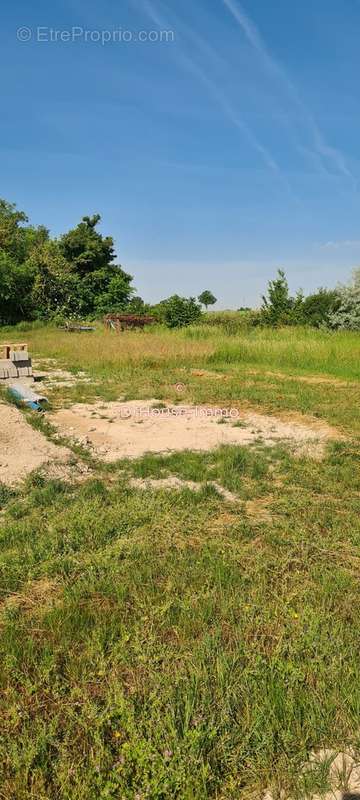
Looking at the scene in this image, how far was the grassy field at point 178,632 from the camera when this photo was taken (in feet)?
5.04

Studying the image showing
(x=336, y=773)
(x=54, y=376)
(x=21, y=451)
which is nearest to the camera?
(x=336, y=773)

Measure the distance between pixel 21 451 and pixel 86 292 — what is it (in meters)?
24.7

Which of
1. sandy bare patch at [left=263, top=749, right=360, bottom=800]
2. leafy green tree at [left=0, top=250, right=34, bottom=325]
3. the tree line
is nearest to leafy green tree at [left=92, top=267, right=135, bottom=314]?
the tree line

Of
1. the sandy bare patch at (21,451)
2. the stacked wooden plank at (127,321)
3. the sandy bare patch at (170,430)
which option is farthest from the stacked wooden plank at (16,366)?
the stacked wooden plank at (127,321)

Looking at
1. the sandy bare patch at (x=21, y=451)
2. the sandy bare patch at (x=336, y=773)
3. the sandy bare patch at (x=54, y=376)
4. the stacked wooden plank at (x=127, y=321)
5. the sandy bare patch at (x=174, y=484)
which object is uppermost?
the stacked wooden plank at (x=127, y=321)

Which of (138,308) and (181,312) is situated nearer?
(181,312)

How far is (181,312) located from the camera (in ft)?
77.3

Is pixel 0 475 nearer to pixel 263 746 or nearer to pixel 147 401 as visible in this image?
pixel 263 746

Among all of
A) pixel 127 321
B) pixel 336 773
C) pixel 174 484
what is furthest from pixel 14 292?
pixel 336 773

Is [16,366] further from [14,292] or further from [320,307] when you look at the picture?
[14,292]

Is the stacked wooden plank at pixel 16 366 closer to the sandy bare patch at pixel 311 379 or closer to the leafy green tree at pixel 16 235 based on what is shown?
the sandy bare patch at pixel 311 379

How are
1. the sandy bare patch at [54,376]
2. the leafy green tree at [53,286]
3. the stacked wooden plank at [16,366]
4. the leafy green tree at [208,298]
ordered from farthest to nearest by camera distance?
the leafy green tree at [208,298] < the leafy green tree at [53,286] < the sandy bare patch at [54,376] < the stacked wooden plank at [16,366]

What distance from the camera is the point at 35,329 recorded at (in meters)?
23.4

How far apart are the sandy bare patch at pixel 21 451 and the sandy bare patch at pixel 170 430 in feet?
1.85
